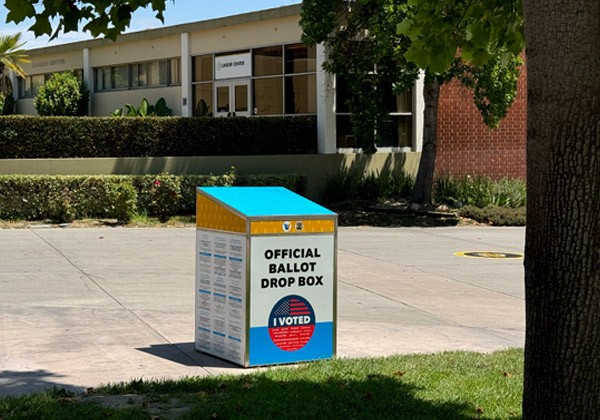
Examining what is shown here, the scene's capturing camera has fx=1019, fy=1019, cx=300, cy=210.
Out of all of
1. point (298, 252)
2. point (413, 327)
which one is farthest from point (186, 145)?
point (298, 252)

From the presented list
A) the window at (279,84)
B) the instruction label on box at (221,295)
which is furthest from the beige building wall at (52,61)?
the instruction label on box at (221,295)

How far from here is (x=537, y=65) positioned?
18.4 ft

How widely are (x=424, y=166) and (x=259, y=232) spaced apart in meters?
16.1

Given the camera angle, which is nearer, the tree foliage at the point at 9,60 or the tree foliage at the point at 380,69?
the tree foliage at the point at 380,69

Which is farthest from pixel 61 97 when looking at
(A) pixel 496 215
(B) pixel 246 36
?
(A) pixel 496 215

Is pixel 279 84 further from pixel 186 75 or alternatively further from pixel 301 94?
pixel 186 75

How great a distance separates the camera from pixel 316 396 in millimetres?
7297

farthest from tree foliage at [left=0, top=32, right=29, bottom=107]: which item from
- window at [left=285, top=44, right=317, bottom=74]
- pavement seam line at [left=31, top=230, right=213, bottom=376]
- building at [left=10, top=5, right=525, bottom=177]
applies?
pavement seam line at [left=31, top=230, right=213, bottom=376]

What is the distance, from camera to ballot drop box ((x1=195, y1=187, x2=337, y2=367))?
8.39 metres

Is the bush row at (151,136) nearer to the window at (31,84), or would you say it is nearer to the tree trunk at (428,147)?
the tree trunk at (428,147)

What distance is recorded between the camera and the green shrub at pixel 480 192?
25.1 meters

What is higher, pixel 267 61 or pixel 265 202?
pixel 267 61

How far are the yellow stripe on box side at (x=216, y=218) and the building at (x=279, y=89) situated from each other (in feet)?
55.0

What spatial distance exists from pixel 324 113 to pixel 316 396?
19014 mm
